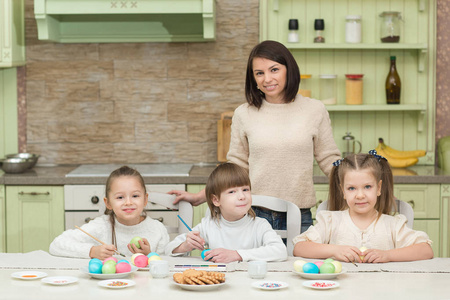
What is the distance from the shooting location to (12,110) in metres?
4.16

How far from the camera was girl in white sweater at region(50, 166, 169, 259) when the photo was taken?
2324 mm

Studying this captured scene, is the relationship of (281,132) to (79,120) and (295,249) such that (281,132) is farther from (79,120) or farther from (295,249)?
(79,120)

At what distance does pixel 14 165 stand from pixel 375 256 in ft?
7.64

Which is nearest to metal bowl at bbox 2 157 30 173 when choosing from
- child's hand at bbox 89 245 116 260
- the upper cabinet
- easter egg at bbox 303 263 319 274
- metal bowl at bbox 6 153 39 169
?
metal bowl at bbox 6 153 39 169

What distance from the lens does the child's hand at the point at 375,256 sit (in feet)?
6.76

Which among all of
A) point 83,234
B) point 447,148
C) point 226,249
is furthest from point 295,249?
point 447,148

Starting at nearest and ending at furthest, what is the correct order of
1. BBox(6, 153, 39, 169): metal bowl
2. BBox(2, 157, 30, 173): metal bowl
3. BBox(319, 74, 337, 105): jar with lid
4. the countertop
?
the countertop < BBox(2, 157, 30, 173): metal bowl < BBox(6, 153, 39, 169): metal bowl < BBox(319, 74, 337, 105): jar with lid

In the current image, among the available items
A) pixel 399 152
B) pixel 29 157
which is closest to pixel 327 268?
pixel 399 152

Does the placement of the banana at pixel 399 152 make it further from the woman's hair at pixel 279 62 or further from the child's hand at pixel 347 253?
the child's hand at pixel 347 253

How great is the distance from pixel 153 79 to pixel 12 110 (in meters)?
0.87

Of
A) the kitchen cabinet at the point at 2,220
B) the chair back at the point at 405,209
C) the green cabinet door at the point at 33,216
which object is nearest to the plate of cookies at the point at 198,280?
the chair back at the point at 405,209

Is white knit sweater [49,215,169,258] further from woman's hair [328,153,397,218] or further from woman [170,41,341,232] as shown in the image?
woman's hair [328,153,397,218]

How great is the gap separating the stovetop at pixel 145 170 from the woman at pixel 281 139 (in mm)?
1101

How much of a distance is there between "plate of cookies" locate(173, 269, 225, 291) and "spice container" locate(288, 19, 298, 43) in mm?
2401
